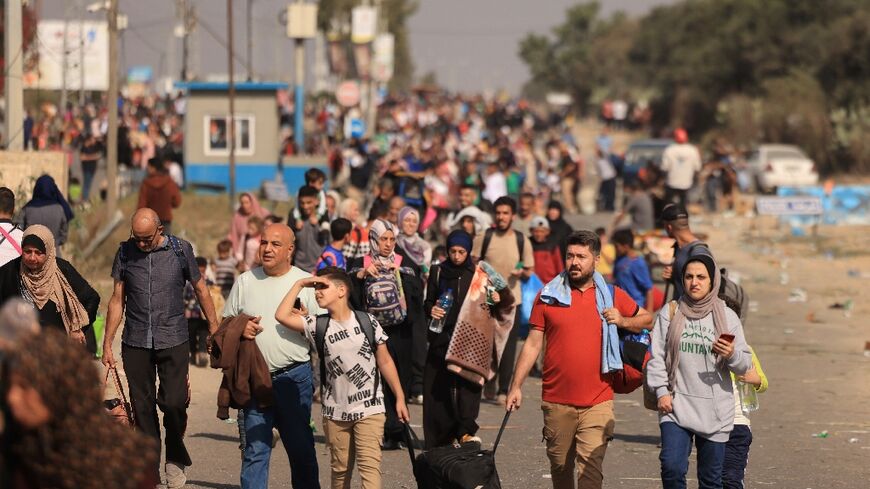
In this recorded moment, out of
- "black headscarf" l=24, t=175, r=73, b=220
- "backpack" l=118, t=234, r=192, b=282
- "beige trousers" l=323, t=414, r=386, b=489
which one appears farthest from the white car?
"beige trousers" l=323, t=414, r=386, b=489

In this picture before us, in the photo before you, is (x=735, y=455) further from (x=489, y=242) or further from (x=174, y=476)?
(x=489, y=242)

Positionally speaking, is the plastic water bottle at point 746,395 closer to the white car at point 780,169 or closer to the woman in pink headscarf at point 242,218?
the woman in pink headscarf at point 242,218

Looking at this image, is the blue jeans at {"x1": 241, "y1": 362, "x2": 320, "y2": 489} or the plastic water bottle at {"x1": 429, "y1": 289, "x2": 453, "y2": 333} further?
the plastic water bottle at {"x1": 429, "y1": 289, "x2": 453, "y2": 333}

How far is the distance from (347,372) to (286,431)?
554mm

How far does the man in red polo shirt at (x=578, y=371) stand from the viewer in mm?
7746

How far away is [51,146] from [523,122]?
132 feet

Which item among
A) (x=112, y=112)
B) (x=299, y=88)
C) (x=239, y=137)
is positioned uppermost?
(x=299, y=88)

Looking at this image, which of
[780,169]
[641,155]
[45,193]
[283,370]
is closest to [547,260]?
[45,193]

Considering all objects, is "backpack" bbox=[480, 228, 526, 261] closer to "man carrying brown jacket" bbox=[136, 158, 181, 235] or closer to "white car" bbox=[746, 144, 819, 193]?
"man carrying brown jacket" bbox=[136, 158, 181, 235]

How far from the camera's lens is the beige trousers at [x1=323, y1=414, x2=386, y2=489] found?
7.81m

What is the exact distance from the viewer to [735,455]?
7.87m

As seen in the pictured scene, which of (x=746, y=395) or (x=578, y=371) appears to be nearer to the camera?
(x=578, y=371)

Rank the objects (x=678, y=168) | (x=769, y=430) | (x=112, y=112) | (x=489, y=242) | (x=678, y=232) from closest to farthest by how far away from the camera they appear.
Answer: (x=678, y=232) → (x=769, y=430) → (x=489, y=242) → (x=112, y=112) → (x=678, y=168)

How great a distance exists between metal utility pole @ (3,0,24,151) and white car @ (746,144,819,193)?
79.8ft
